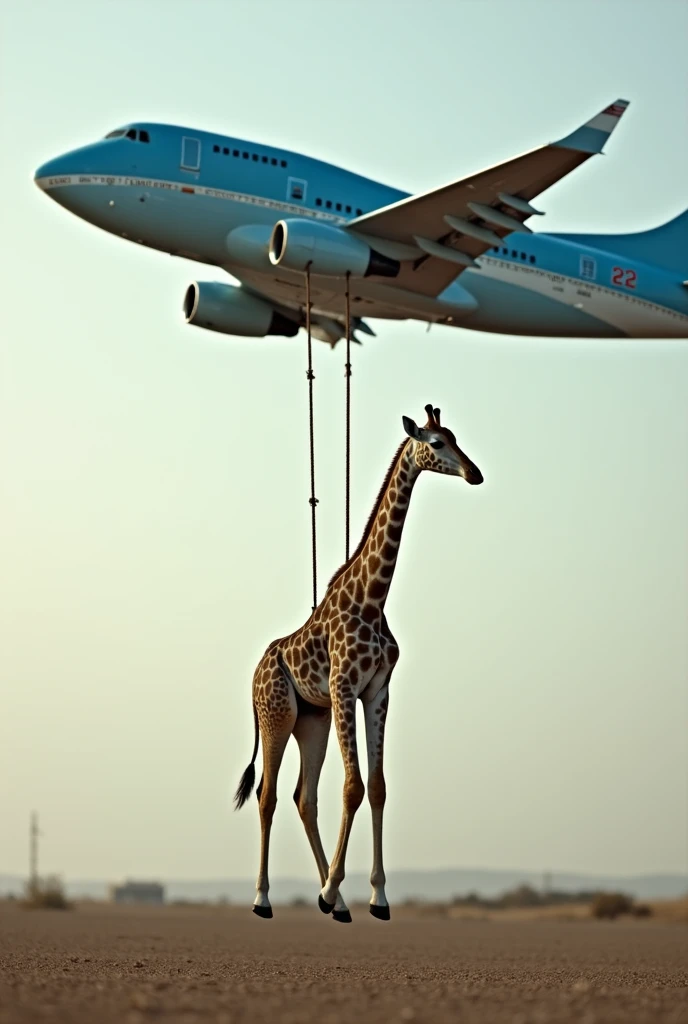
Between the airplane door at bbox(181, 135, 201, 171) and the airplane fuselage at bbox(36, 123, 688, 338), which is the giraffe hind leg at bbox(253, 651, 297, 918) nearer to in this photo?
the airplane fuselage at bbox(36, 123, 688, 338)

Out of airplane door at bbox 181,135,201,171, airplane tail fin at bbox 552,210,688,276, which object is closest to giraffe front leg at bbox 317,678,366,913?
airplane door at bbox 181,135,201,171

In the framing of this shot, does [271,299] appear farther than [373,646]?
Yes

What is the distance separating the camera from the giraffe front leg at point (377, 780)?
1744 centimetres

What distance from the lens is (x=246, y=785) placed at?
19.8 m

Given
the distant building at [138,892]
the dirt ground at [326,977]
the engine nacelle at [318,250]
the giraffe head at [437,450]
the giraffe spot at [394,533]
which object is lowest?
the distant building at [138,892]

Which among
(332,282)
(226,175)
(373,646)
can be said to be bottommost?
(373,646)

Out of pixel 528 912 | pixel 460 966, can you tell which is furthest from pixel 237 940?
pixel 528 912

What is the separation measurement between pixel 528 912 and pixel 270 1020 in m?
67.1

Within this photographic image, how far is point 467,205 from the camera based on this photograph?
30031 mm

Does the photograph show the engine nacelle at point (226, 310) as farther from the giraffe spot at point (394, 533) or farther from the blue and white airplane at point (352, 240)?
the giraffe spot at point (394, 533)

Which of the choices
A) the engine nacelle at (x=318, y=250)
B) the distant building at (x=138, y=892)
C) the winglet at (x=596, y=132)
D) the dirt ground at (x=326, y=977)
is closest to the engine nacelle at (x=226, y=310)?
the engine nacelle at (x=318, y=250)

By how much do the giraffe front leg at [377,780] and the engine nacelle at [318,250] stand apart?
1211 cm

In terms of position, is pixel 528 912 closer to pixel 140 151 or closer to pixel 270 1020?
pixel 140 151

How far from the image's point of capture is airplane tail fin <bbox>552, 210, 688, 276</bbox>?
4191 cm
